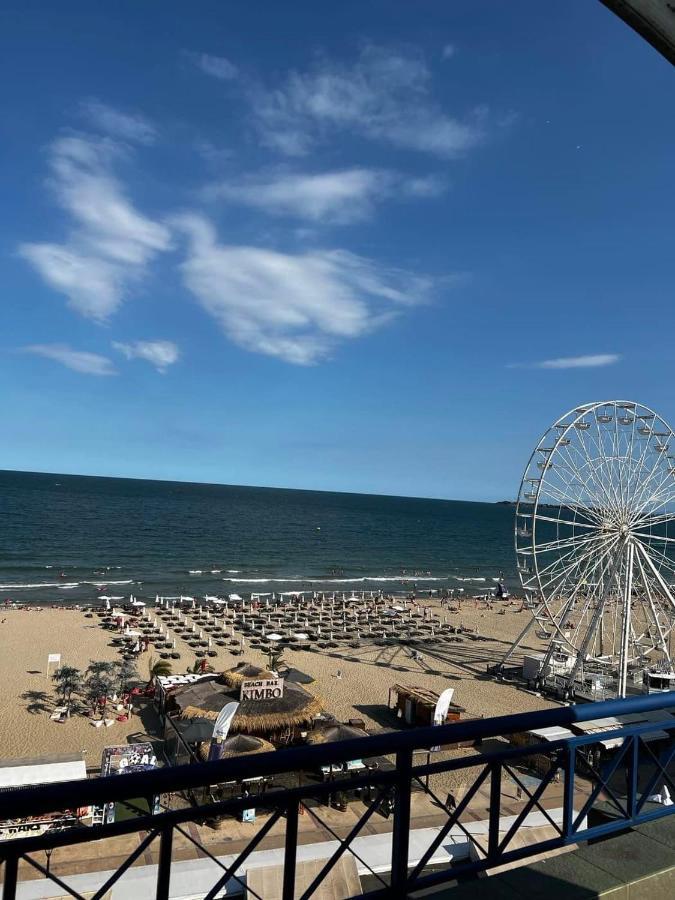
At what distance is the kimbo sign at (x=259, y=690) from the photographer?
18984mm

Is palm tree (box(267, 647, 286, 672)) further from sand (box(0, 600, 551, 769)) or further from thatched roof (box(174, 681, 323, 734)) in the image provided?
thatched roof (box(174, 681, 323, 734))

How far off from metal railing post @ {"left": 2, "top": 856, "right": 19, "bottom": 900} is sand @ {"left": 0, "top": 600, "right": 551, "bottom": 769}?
54.1ft

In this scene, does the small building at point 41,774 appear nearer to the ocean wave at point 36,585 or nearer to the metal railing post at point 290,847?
the metal railing post at point 290,847

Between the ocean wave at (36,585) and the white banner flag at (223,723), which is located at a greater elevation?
the white banner flag at (223,723)

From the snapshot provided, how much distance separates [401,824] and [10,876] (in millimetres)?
1550

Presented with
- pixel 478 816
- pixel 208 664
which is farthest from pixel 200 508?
pixel 478 816

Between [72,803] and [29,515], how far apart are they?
103m

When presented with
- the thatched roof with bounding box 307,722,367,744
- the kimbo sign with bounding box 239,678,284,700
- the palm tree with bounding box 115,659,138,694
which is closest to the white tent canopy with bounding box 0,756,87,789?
the kimbo sign with bounding box 239,678,284,700

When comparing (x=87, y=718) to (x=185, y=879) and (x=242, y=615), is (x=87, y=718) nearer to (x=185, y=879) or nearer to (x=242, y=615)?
(x=185, y=879)

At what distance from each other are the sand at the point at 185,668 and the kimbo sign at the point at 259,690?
3.12 m

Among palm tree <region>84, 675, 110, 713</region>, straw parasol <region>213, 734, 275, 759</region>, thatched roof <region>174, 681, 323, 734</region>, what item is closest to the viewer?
straw parasol <region>213, 734, 275, 759</region>

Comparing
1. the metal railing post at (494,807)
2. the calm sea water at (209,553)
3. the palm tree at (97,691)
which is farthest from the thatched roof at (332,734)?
the calm sea water at (209,553)

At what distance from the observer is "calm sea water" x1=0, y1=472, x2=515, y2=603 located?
173 ft

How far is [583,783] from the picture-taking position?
14.9 meters
